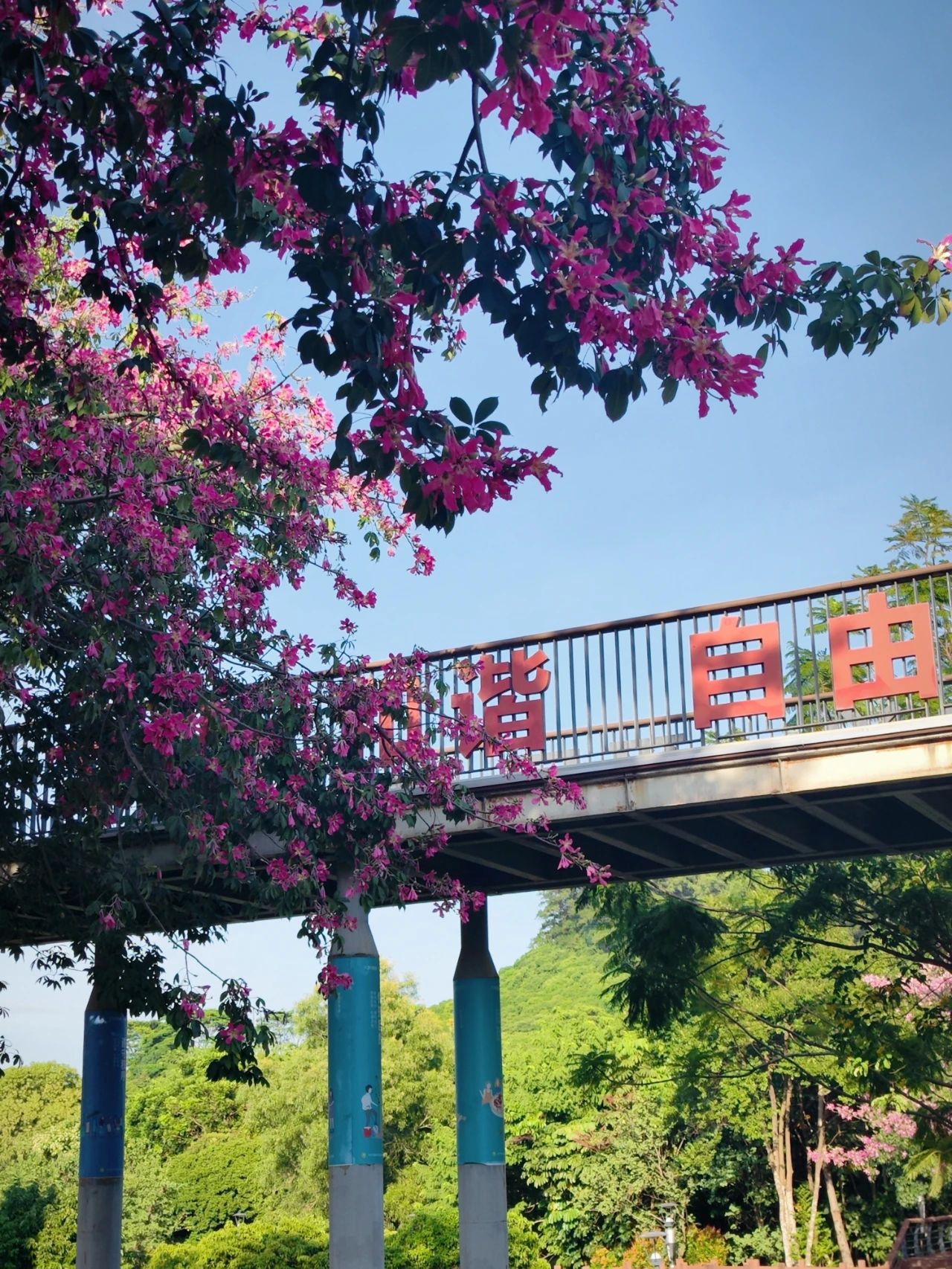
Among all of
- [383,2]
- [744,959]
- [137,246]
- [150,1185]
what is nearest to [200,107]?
[383,2]

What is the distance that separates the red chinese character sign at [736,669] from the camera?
12.4 m

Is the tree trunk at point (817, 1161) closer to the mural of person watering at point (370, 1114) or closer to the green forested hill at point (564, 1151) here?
the green forested hill at point (564, 1151)

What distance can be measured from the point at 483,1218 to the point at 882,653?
7.22m

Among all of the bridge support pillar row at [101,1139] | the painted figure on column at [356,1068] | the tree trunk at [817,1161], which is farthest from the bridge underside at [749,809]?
the tree trunk at [817,1161]

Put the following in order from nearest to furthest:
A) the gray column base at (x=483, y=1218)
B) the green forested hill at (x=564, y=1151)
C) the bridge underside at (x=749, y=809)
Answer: the bridge underside at (x=749, y=809)
the gray column base at (x=483, y=1218)
the green forested hill at (x=564, y=1151)

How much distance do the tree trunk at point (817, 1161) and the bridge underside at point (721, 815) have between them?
921cm

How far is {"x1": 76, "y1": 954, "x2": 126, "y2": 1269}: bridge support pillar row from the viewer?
16625mm

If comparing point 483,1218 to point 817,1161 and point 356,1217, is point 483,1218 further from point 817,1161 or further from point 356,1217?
point 817,1161

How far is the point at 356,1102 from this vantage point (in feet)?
44.5

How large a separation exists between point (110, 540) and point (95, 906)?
2750 mm

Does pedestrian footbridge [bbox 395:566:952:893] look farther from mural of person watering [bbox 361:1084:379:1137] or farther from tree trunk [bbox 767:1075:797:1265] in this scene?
tree trunk [bbox 767:1075:797:1265]

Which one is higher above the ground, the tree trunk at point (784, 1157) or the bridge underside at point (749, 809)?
the bridge underside at point (749, 809)

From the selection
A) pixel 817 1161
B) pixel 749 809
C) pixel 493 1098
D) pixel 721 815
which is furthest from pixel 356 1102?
pixel 817 1161

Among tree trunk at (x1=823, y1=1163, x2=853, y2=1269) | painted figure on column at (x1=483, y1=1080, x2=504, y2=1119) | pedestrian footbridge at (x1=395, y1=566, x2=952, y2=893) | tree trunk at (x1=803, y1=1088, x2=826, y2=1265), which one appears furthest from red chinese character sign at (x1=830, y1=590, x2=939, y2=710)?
tree trunk at (x1=823, y1=1163, x2=853, y2=1269)
